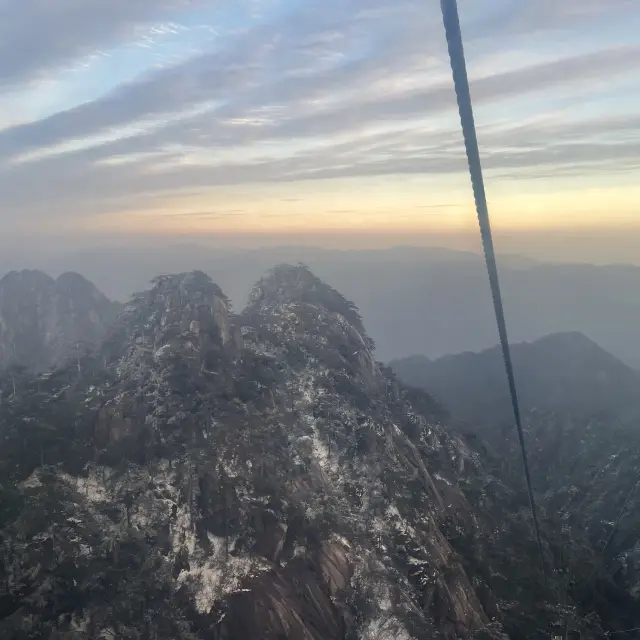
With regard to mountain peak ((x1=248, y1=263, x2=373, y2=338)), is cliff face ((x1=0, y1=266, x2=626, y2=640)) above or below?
below

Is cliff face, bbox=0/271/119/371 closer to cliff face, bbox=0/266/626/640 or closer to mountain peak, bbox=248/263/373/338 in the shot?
mountain peak, bbox=248/263/373/338

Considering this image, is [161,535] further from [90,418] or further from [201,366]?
[201,366]

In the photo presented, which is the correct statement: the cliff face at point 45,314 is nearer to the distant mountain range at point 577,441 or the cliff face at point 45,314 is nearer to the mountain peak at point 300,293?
the mountain peak at point 300,293

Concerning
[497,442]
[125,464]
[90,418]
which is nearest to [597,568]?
[497,442]

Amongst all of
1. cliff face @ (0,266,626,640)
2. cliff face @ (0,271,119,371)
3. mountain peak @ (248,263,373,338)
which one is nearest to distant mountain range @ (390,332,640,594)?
→ cliff face @ (0,266,626,640)

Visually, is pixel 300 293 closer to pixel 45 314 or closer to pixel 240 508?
pixel 240 508

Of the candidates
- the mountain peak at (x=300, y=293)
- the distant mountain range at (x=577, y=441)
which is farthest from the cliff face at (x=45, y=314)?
the distant mountain range at (x=577, y=441)
